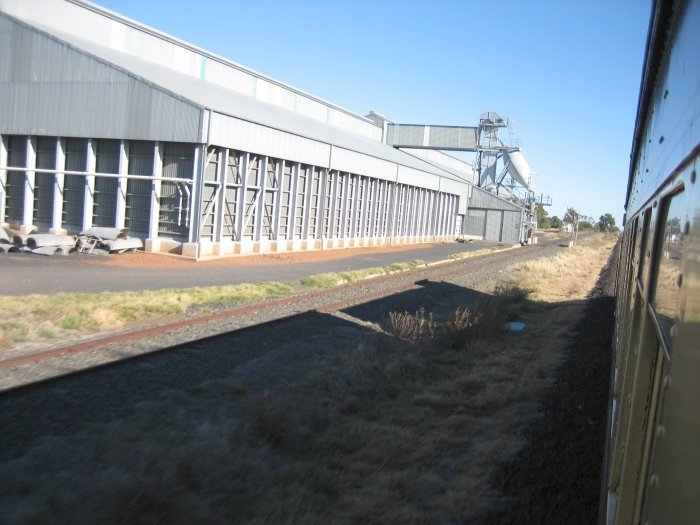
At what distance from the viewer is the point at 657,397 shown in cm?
228

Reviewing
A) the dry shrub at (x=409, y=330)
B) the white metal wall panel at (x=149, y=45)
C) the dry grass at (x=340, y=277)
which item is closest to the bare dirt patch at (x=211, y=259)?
the dry grass at (x=340, y=277)

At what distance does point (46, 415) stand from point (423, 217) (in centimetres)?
4887

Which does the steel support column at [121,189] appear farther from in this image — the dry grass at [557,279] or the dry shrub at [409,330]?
the dry shrub at [409,330]

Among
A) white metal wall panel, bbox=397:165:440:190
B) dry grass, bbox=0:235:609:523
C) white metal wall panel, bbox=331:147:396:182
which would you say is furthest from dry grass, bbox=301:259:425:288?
white metal wall panel, bbox=397:165:440:190

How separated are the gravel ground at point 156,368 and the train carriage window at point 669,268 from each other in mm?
5448

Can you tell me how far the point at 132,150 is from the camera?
27.9 meters

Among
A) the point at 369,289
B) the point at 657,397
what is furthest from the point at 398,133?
the point at 657,397

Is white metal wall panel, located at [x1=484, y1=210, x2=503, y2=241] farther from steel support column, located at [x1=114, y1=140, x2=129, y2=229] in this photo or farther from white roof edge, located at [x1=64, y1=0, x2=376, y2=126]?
steel support column, located at [x1=114, y1=140, x2=129, y2=229]

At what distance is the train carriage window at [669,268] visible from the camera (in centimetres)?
212

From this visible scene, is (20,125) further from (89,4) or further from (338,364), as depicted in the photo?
(338,364)

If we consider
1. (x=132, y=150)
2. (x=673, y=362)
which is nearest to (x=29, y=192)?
(x=132, y=150)

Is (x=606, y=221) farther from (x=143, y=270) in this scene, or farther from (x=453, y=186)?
(x=143, y=270)

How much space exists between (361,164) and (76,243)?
1995 centimetres

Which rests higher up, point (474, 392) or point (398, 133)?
point (398, 133)
